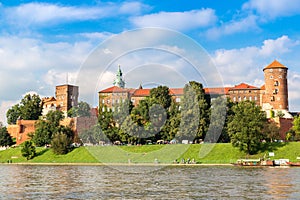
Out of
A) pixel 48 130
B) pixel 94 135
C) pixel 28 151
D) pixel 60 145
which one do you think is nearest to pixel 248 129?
pixel 94 135

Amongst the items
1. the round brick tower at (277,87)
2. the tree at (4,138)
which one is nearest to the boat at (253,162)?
the round brick tower at (277,87)

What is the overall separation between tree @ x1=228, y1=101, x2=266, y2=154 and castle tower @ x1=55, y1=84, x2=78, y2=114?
75790mm

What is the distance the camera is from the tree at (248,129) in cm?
5638

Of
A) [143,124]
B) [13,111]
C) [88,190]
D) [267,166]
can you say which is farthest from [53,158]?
[13,111]

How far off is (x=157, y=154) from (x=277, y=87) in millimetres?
47295

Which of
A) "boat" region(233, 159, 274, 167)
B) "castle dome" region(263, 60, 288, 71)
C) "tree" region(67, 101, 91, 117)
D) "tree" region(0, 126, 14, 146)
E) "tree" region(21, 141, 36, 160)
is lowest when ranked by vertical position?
"boat" region(233, 159, 274, 167)

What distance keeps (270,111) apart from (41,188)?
243ft

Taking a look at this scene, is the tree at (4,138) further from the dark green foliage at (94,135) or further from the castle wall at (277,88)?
the castle wall at (277,88)

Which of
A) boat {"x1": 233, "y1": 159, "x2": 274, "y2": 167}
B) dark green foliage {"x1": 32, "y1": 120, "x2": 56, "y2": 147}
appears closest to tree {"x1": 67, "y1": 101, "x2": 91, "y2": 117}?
dark green foliage {"x1": 32, "y1": 120, "x2": 56, "y2": 147}

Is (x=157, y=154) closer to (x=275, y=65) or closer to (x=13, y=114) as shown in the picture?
(x=275, y=65)

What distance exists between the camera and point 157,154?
2491 inches

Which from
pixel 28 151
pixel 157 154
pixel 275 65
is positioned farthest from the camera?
pixel 275 65

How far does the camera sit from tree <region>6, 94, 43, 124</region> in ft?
361

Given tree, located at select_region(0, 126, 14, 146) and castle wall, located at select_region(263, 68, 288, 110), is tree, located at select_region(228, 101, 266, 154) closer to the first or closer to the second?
castle wall, located at select_region(263, 68, 288, 110)
